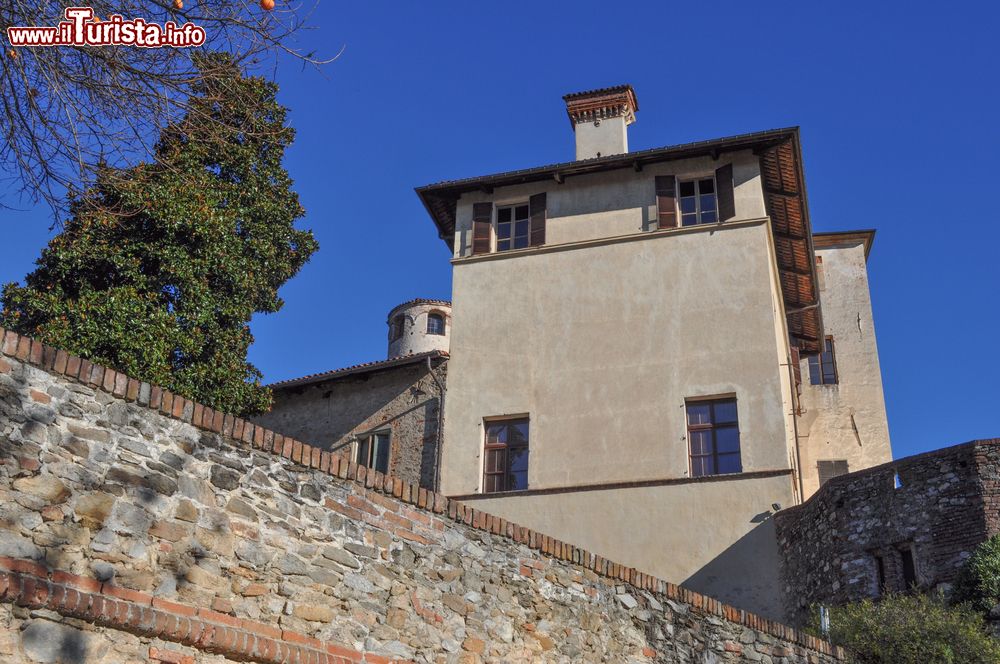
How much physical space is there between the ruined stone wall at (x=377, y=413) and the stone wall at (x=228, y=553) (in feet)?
39.0

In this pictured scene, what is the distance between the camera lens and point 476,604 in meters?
8.45

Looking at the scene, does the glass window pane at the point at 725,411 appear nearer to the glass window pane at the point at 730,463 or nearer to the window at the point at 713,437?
the window at the point at 713,437

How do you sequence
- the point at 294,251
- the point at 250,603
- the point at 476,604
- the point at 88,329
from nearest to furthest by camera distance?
the point at 250,603
the point at 476,604
the point at 88,329
the point at 294,251

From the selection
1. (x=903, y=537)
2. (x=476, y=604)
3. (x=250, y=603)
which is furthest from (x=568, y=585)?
(x=903, y=537)

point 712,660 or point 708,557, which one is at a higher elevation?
point 708,557

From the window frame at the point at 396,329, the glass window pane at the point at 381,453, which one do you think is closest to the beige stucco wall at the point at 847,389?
the glass window pane at the point at 381,453

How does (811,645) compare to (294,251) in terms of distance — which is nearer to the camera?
(811,645)

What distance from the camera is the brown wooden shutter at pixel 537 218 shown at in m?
19.7

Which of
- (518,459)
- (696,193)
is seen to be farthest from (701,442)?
(696,193)

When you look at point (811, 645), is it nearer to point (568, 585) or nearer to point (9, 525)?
point (568, 585)

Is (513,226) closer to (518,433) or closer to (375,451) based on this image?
(518,433)

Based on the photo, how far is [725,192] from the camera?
19031 millimetres

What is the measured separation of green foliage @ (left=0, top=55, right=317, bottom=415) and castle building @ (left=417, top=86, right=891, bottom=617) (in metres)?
3.79

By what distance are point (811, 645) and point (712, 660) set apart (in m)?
1.53
